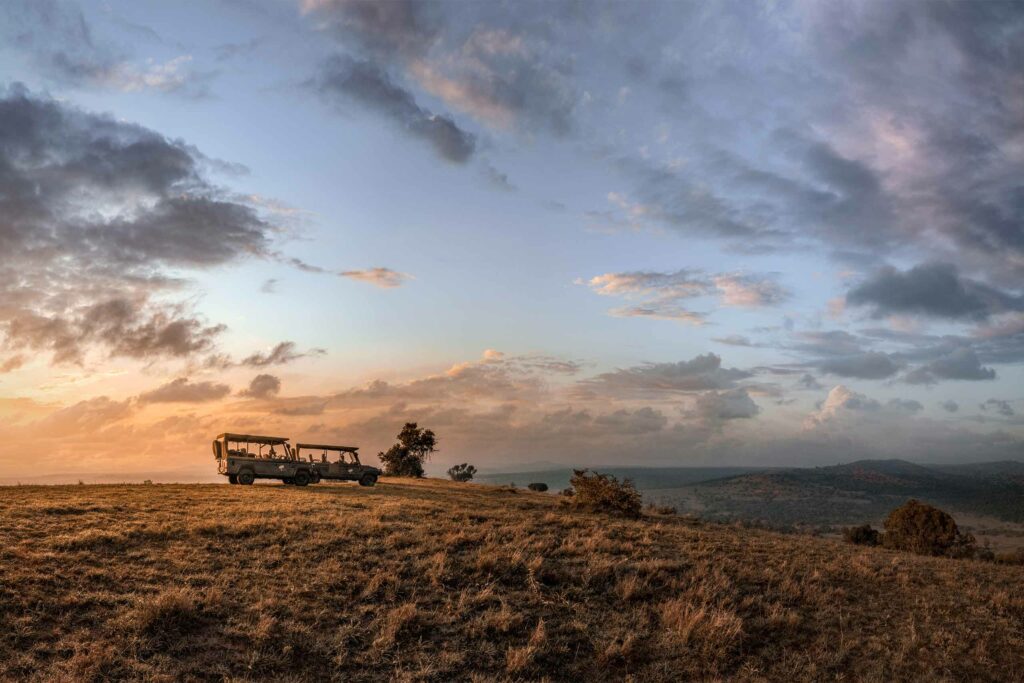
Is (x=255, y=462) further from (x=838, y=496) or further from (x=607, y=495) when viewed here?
A: (x=838, y=496)

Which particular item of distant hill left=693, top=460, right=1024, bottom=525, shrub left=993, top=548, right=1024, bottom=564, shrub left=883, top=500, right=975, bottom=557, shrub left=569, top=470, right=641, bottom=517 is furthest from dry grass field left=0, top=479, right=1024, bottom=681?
distant hill left=693, top=460, right=1024, bottom=525

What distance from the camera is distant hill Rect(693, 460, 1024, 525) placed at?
109m

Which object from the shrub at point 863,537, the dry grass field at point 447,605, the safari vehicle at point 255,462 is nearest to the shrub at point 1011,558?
the shrub at point 863,537

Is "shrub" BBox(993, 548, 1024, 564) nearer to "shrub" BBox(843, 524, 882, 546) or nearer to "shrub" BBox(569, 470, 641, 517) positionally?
"shrub" BBox(843, 524, 882, 546)

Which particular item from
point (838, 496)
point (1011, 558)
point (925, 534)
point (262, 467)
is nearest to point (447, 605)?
point (262, 467)

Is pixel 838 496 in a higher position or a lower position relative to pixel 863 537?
lower

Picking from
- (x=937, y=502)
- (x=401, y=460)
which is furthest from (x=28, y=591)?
(x=937, y=502)

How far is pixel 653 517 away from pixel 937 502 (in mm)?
123384

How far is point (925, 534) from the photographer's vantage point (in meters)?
33.1

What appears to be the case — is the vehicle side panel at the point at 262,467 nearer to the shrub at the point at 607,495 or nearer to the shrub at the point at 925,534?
the shrub at the point at 607,495

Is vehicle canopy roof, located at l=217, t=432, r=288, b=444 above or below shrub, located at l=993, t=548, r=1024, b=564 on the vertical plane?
above

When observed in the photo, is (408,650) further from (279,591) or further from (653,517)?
(653,517)

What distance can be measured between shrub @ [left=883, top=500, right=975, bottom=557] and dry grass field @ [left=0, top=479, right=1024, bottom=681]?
43.7ft

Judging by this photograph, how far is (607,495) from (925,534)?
1795cm
